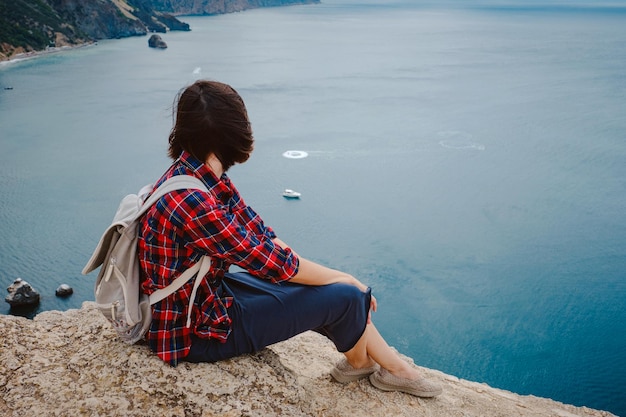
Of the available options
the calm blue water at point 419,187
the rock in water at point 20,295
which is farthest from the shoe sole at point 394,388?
the rock in water at point 20,295

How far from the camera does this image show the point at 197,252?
84.5 inches

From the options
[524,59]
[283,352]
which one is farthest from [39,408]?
[524,59]

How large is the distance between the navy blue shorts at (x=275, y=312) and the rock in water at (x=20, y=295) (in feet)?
31.8

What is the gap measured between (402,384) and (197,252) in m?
1.45

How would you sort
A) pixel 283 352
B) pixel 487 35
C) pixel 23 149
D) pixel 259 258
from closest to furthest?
1. pixel 259 258
2. pixel 283 352
3. pixel 23 149
4. pixel 487 35

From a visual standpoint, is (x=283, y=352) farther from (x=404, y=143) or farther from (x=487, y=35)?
(x=487, y=35)

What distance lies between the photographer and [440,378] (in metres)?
4.05

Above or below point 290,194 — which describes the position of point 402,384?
above

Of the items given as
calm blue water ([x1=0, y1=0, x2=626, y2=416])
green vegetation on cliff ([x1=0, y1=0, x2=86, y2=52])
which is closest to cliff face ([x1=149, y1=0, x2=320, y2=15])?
green vegetation on cliff ([x1=0, y1=0, x2=86, y2=52])

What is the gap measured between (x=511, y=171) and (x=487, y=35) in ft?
153

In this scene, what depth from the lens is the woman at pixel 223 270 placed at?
6.72ft

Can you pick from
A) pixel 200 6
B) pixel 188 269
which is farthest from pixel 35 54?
pixel 200 6

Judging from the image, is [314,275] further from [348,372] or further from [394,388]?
[394,388]

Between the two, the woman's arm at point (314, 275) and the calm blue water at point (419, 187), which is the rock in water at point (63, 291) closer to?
the calm blue water at point (419, 187)
